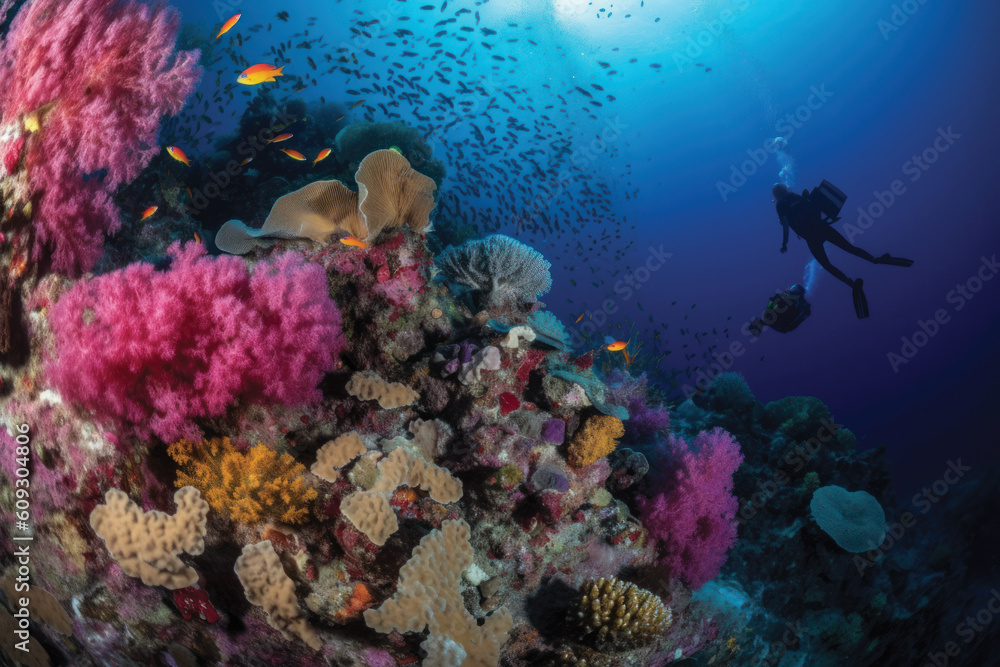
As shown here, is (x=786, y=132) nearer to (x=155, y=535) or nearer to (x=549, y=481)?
(x=549, y=481)

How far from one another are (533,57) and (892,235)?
6220 centimetres

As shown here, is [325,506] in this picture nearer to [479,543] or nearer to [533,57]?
[479,543]

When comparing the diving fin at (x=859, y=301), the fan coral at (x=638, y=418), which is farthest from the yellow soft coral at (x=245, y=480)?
the diving fin at (x=859, y=301)

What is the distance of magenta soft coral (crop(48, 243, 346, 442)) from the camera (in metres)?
2.91

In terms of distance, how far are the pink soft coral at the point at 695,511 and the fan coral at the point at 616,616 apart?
2.78 ft

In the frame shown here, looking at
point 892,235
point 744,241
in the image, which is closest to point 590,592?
point 892,235

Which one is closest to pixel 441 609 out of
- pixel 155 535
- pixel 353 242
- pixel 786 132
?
pixel 155 535

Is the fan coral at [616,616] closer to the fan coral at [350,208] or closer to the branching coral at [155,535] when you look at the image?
the branching coral at [155,535]

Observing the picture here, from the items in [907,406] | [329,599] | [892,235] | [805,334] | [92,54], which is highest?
[892,235]

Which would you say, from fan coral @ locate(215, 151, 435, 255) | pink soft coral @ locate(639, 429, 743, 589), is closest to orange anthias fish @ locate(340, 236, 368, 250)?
fan coral @ locate(215, 151, 435, 255)

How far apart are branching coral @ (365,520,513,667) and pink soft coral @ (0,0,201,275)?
151 inches

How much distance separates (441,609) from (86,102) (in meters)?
5.52

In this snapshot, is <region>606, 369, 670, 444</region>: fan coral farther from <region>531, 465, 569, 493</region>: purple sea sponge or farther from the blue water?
the blue water

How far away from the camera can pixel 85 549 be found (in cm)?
309
